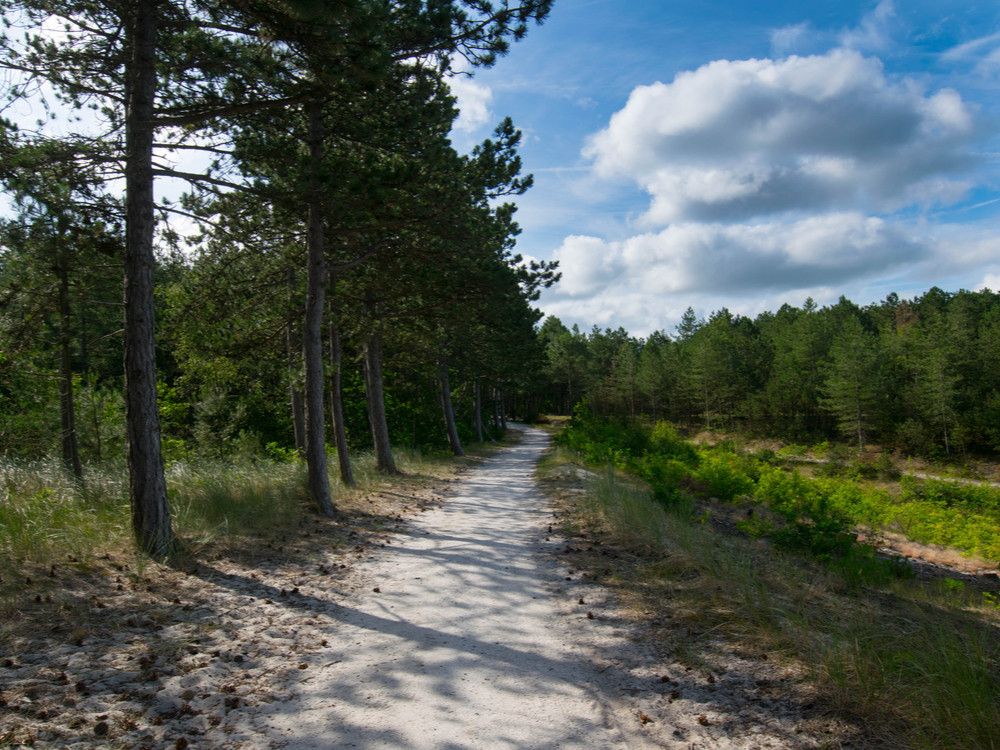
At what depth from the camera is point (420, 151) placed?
400 inches

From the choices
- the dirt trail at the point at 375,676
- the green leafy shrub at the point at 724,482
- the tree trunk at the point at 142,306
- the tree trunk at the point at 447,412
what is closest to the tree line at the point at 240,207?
the tree trunk at the point at 142,306

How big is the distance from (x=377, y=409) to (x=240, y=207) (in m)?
8.14

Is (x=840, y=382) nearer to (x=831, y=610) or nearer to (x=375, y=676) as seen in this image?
(x=831, y=610)

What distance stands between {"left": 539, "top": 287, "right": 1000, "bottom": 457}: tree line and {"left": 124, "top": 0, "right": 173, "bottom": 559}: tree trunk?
2963cm

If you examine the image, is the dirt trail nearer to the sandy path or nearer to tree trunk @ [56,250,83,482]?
the sandy path

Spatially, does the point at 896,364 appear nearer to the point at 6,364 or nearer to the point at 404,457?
the point at 404,457

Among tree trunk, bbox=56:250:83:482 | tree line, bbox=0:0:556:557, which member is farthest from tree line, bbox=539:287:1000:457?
tree trunk, bbox=56:250:83:482

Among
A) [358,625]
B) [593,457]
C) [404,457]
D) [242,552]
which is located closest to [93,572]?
[242,552]

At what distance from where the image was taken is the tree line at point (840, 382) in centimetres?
3991

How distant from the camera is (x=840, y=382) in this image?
43375mm

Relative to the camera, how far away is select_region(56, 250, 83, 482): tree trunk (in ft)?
29.3

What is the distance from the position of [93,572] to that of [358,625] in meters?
2.96

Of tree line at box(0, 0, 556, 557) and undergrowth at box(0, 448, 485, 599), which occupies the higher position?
tree line at box(0, 0, 556, 557)

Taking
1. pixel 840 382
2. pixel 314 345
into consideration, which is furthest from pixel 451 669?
pixel 840 382
